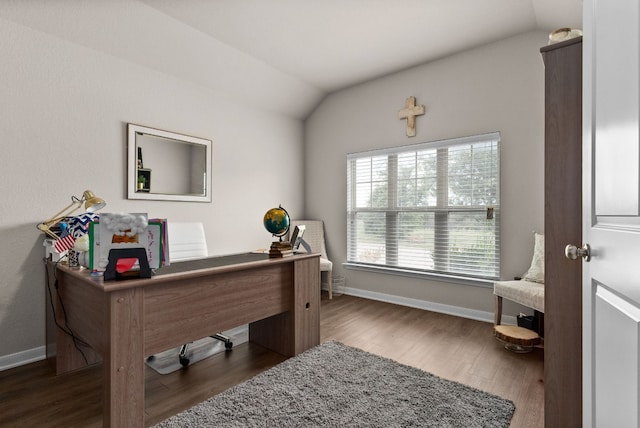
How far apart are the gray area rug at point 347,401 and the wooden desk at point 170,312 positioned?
29 centimetres

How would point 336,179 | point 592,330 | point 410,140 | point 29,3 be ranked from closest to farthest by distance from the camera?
point 592,330, point 29,3, point 410,140, point 336,179

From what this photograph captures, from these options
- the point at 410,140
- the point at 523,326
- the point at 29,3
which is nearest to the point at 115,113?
the point at 29,3

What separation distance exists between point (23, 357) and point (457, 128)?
4269mm

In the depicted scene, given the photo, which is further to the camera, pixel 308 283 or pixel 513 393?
pixel 308 283

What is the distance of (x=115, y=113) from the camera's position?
107 inches

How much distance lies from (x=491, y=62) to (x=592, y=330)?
9.74 feet

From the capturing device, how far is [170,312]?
167cm

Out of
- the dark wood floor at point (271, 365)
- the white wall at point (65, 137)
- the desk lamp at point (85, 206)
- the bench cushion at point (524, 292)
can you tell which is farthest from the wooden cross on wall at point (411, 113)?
the desk lamp at point (85, 206)

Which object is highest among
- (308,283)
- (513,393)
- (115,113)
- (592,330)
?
(115,113)

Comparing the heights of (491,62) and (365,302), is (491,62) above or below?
above

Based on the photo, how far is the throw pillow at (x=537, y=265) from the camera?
2.68 metres

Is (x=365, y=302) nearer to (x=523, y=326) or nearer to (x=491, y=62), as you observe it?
(x=523, y=326)

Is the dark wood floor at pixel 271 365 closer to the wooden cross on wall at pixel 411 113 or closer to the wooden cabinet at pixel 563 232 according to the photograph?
the wooden cabinet at pixel 563 232

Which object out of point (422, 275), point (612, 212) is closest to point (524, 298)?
point (422, 275)
